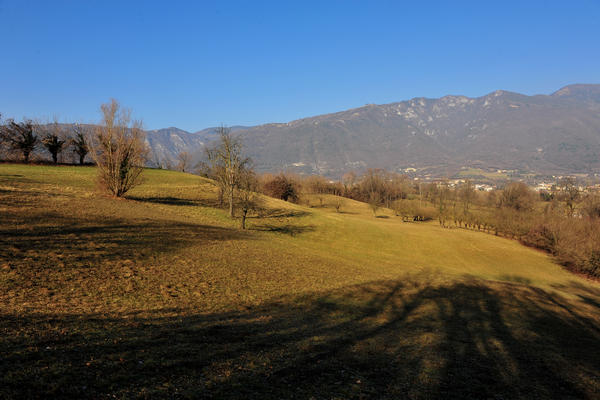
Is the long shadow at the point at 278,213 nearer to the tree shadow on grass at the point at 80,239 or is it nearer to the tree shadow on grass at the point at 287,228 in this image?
the tree shadow on grass at the point at 287,228

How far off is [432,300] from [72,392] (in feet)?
72.6

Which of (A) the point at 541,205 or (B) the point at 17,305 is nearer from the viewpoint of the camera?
(B) the point at 17,305

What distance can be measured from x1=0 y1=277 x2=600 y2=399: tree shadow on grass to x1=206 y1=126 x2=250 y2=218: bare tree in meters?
37.7

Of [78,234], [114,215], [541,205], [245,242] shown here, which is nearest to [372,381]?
[78,234]

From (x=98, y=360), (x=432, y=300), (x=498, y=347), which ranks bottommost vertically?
→ (x=432, y=300)

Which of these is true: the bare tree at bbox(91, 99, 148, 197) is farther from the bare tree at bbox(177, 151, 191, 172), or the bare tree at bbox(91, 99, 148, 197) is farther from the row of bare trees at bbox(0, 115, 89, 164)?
the bare tree at bbox(177, 151, 191, 172)

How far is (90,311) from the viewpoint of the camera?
484 inches

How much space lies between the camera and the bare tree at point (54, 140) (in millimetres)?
76312

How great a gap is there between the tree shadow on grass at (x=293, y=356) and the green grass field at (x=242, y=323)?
0.07 meters

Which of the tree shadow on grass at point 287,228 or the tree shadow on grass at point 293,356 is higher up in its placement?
the tree shadow on grass at point 293,356

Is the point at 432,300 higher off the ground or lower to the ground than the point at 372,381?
lower

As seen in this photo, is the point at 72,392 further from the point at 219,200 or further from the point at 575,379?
the point at 219,200

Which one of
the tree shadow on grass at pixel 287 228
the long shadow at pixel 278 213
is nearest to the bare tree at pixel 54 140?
the long shadow at pixel 278 213

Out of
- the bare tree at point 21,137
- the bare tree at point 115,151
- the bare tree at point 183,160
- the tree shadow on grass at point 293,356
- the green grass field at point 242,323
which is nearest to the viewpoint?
the tree shadow on grass at point 293,356
